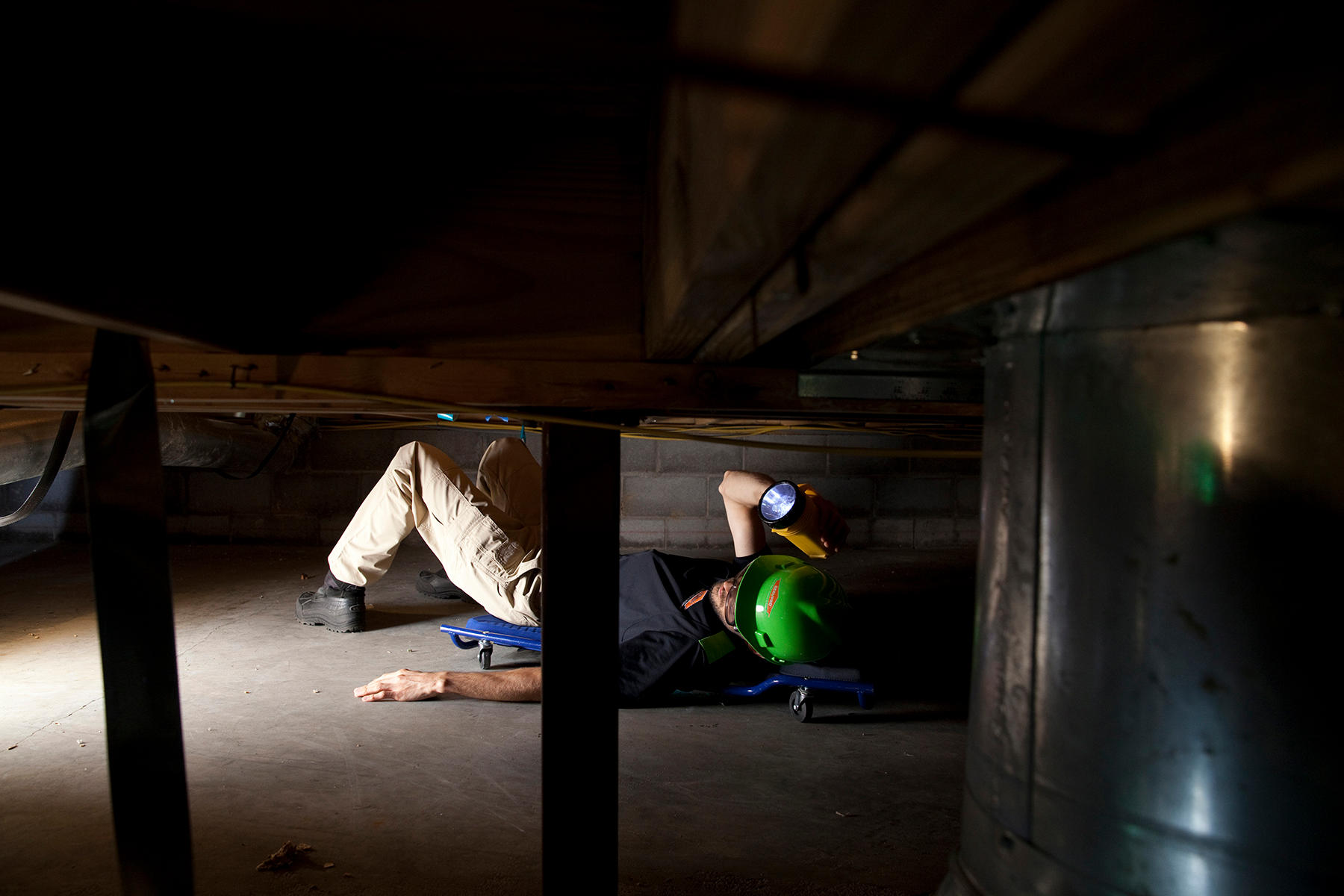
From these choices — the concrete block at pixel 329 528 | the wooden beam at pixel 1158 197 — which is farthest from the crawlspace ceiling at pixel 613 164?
the concrete block at pixel 329 528

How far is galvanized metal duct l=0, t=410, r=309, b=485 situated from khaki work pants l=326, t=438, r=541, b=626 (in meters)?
0.88

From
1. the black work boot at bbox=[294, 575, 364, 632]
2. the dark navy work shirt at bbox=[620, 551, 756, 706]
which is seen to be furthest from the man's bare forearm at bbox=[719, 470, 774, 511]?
the black work boot at bbox=[294, 575, 364, 632]

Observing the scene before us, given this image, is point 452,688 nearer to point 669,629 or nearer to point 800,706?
point 669,629

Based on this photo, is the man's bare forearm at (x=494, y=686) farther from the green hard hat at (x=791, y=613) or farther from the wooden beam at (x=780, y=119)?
the wooden beam at (x=780, y=119)

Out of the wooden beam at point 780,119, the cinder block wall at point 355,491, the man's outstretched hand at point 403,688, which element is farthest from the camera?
the cinder block wall at point 355,491

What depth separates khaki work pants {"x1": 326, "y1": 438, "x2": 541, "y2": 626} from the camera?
3.06m

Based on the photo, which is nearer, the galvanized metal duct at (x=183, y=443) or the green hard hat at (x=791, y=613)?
the galvanized metal duct at (x=183, y=443)

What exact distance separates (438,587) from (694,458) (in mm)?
2000

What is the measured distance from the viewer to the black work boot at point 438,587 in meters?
4.10

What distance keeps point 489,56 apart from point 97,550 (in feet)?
1.84

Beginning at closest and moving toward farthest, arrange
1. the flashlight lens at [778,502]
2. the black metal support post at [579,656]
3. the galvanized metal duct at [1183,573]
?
1. the galvanized metal duct at [1183,573]
2. the black metal support post at [579,656]
3. the flashlight lens at [778,502]

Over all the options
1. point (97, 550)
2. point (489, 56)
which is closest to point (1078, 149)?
point (489, 56)

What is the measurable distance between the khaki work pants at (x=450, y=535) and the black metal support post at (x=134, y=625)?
2.28 m

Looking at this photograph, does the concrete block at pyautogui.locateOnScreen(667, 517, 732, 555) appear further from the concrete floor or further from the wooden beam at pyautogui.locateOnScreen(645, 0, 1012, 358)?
the wooden beam at pyautogui.locateOnScreen(645, 0, 1012, 358)
